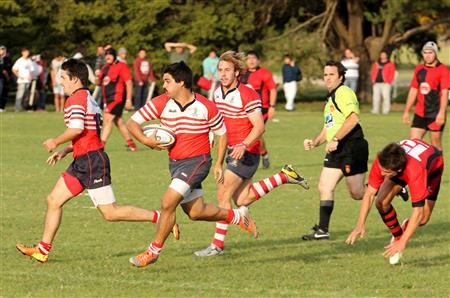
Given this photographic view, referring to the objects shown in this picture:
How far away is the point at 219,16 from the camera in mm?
45031

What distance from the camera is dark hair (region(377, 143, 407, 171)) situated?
9852mm

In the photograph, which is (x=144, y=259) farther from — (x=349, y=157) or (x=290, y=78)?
(x=290, y=78)

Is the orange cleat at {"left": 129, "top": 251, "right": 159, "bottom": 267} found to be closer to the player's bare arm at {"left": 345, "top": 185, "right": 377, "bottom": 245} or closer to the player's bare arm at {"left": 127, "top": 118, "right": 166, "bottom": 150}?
the player's bare arm at {"left": 127, "top": 118, "right": 166, "bottom": 150}

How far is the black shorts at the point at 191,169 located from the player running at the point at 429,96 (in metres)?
7.72

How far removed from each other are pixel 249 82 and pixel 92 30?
2440cm

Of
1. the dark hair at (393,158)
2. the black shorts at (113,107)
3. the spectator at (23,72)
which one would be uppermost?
the dark hair at (393,158)

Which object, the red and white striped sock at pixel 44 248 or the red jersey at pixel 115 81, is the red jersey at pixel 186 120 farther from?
the red jersey at pixel 115 81

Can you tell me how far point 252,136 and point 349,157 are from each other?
1.39 meters

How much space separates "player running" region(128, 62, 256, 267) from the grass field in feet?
1.79

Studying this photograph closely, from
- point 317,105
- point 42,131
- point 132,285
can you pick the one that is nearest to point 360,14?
point 317,105

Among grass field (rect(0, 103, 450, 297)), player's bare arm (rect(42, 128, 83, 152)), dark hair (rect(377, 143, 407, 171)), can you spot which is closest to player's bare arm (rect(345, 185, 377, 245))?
grass field (rect(0, 103, 450, 297))

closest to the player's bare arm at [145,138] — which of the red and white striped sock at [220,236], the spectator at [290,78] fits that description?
the red and white striped sock at [220,236]

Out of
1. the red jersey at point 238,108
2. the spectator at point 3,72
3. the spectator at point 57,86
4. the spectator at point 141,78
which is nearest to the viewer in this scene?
the red jersey at point 238,108

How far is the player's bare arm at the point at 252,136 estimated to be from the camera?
11.4 meters
